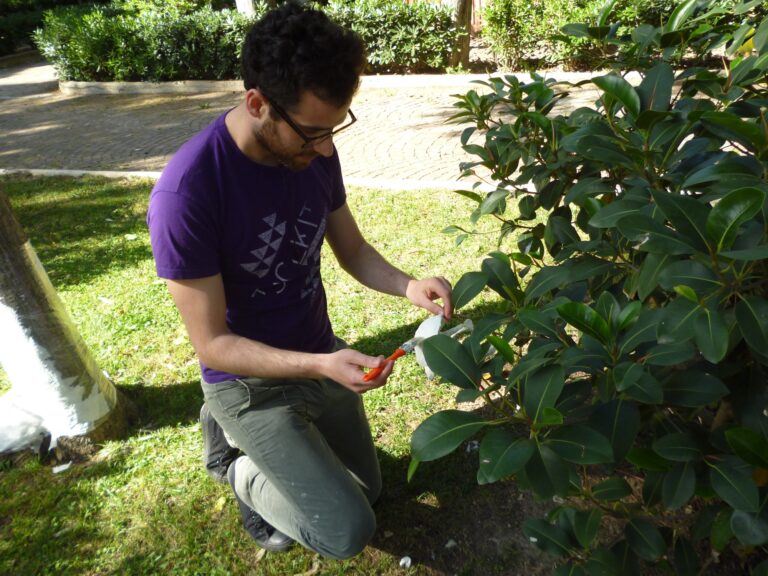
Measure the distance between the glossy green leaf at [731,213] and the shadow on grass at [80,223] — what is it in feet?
15.9

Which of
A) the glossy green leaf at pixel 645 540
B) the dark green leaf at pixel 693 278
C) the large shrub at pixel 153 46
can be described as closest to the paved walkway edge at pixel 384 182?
the glossy green leaf at pixel 645 540

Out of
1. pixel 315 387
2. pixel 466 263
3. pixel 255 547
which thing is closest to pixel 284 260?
pixel 315 387

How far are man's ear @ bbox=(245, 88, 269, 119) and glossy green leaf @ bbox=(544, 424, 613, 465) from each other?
4.48 ft

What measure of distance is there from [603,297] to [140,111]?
1066cm

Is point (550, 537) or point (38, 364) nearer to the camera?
point (550, 537)

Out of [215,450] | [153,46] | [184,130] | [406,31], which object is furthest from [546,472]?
[153,46]

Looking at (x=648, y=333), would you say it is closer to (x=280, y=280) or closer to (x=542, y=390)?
(x=542, y=390)

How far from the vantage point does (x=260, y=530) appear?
273 cm

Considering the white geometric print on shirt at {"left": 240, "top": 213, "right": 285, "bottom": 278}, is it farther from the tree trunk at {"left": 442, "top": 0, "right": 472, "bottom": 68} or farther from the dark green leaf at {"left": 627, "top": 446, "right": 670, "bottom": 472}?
the tree trunk at {"left": 442, "top": 0, "right": 472, "bottom": 68}

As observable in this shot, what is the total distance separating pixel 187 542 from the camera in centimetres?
277

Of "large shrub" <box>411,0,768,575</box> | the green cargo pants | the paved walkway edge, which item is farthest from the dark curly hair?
the paved walkway edge

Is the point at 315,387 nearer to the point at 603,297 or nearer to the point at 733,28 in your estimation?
the point at 603,297

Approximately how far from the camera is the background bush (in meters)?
10.8

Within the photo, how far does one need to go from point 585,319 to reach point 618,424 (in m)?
0.24
